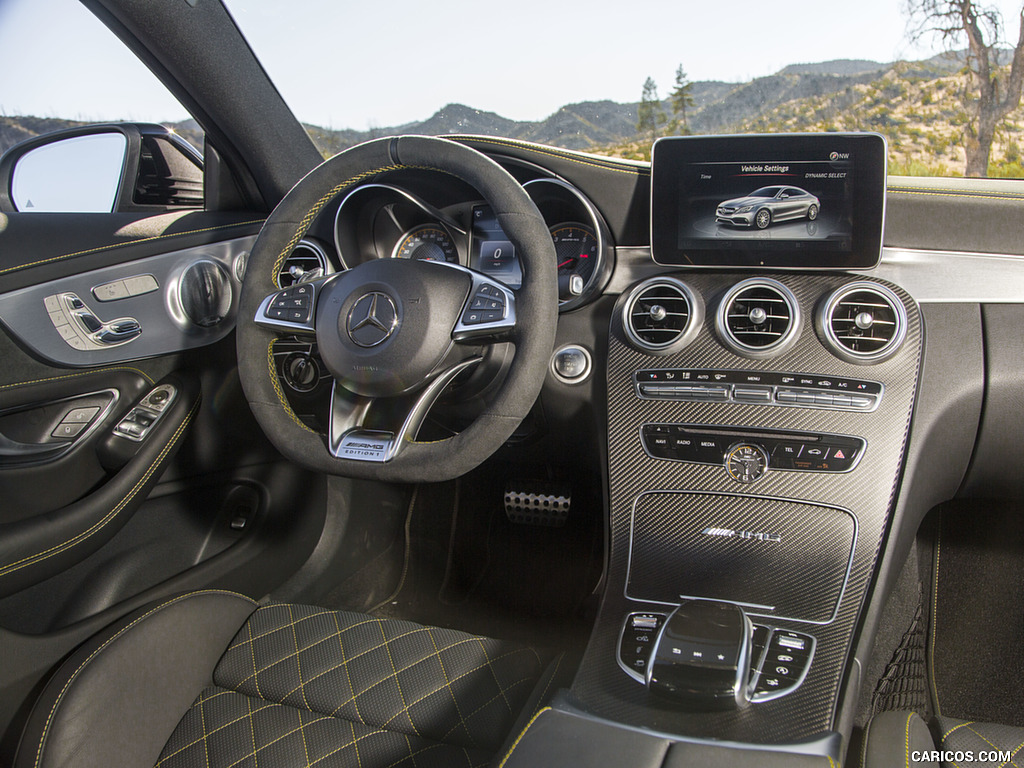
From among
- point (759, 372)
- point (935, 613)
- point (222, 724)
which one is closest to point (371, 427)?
point (222, 724)

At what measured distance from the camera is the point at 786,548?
5.00 ft

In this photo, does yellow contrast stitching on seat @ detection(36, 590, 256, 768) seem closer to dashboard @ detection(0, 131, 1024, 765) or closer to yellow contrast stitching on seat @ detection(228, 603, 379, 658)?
yellow contrast stitching on seat @ detection(228, 603, 379, 658)

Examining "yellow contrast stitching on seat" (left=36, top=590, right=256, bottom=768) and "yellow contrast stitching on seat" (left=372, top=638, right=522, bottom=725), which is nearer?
"yellow contrast stitching on seat" (left=36, top=590, right=256, bottom=768)

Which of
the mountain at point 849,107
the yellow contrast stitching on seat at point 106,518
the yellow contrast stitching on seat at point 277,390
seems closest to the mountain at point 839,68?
the mountain at point 849,107

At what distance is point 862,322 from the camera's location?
154 centimetres

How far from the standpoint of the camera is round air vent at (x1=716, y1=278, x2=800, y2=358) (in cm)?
159

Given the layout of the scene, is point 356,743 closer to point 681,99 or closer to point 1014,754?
point 1014,754

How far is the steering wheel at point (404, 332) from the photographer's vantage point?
1.31m

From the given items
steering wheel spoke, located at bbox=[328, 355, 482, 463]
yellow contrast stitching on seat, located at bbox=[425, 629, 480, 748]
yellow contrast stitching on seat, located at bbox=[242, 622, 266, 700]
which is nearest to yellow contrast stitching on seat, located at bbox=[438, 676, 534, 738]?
yellow contrast stitching on seat, located at bbox=[425, 629, 480, 748]

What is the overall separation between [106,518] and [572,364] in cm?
116

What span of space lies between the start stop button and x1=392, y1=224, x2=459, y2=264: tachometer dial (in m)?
0.37

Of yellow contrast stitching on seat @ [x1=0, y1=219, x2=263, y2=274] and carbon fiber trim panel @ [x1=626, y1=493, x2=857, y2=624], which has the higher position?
yellow contrast stitching on seat @ [x1=0, y1=219, x2=263, y2=274]

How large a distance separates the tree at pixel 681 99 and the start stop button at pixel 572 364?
565 millimetres

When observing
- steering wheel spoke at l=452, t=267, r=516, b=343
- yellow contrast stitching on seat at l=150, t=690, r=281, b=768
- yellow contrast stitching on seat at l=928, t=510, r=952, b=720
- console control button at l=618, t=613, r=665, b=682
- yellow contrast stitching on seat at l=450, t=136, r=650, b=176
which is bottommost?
yellow contrast stitching on seat at l=928, t=510, r=952, b=720
